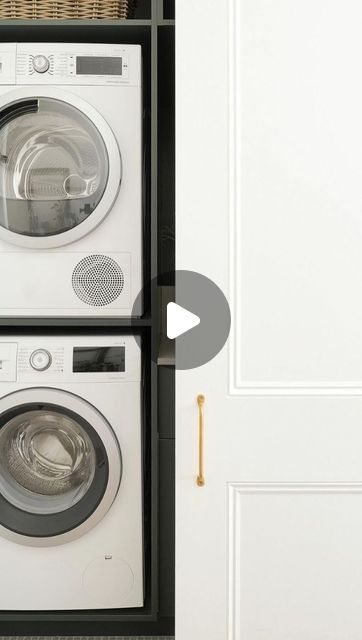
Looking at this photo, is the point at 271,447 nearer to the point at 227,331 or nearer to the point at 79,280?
the point at 227,331

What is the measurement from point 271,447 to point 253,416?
0.09 meters

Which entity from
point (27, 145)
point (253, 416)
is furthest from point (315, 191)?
point (27, 145)

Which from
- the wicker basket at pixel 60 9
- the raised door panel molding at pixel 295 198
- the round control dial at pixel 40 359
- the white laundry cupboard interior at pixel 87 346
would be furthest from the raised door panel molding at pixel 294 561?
the wicker basket at pixel 60 9

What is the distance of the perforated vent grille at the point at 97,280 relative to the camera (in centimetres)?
180

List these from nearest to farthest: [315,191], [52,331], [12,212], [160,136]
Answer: [315,191] → [12,212] → [52,331] → [160,136]

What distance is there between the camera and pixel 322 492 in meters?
1.52

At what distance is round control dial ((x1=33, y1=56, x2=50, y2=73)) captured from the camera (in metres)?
1.77


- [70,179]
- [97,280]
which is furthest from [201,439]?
[70,179]

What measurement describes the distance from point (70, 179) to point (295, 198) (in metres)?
0.72
